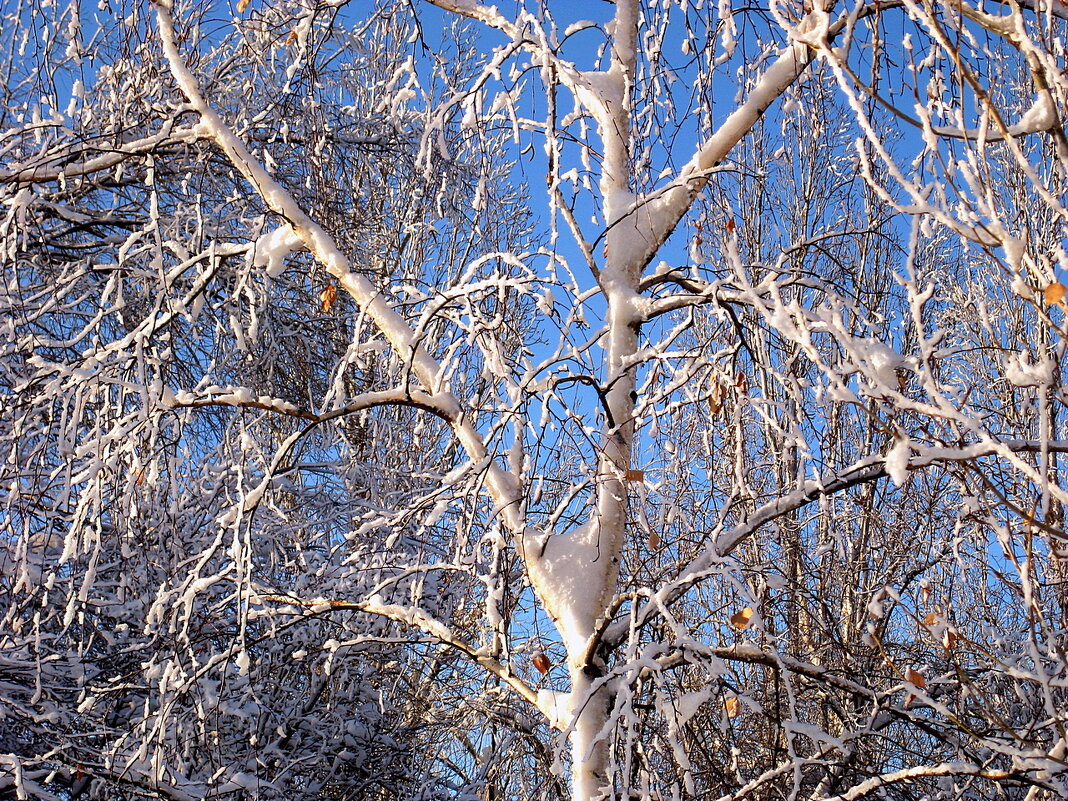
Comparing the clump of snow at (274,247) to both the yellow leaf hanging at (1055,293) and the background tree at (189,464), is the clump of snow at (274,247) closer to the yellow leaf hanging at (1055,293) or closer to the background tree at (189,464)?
the background tree at (189,464)

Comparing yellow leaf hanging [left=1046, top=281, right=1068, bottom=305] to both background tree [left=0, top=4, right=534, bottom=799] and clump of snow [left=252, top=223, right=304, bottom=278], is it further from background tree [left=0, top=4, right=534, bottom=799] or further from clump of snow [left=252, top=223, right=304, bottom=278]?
clump of snow [left=252, top=223, right=304, bottom=278]

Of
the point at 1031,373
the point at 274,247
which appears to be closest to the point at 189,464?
the point at 274,247

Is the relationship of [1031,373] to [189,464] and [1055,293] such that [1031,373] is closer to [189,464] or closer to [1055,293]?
[1055,293]

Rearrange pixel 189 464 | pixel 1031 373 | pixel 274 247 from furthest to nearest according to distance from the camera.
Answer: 1. pixel 189 464
2. pixel 274 247
3. pixel 1031 373

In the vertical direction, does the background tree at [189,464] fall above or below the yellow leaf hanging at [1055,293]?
above

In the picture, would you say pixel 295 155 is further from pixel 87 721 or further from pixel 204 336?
pixel 87 721

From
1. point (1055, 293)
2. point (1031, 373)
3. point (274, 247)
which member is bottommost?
point (1031, 373)

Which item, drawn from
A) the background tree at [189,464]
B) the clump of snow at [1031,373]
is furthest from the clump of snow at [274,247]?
the clump of snow at [1031,373]

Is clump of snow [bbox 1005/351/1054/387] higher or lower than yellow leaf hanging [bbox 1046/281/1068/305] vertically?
lower

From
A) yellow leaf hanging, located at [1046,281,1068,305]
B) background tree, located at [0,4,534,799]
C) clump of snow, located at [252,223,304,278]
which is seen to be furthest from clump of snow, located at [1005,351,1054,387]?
clump of snow, located at [252,223,304,278]

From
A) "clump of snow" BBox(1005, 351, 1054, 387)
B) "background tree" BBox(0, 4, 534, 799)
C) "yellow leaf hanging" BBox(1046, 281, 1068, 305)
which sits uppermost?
"background tree" BBox(0, 4, 534, 799)

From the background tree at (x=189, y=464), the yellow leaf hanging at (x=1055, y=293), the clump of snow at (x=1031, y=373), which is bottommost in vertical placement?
the clump of snow at (x=1031, y=373)

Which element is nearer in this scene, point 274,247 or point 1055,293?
point 1055,293

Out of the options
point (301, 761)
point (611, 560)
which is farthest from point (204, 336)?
point (611, 560)
